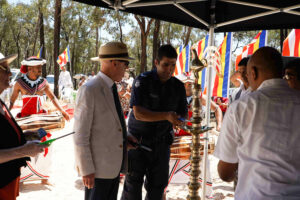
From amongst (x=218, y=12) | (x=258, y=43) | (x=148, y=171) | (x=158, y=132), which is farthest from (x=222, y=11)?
(x=258, y=43)

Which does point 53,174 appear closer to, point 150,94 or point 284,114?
point 150,94

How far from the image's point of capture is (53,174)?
5406 millimetres

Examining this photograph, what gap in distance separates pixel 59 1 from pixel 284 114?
18688 mm

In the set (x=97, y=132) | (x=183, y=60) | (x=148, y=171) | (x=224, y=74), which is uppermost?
(x=183, y=60)

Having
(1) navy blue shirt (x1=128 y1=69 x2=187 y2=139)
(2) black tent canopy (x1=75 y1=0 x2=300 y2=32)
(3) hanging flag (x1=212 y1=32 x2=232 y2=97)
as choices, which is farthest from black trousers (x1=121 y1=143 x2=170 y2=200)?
(3) hanging flag (x1=212 y1=32 x2=232 y2=97)

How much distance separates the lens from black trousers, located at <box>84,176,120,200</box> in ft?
7.85

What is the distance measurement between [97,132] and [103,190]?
520mm

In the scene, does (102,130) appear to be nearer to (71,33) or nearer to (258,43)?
(258,43)

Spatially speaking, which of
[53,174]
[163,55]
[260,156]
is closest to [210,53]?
[163,55]

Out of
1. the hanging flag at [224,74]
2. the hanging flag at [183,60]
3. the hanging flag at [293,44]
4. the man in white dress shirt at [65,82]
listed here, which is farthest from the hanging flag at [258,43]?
the man in white dress shirt at [65,82]

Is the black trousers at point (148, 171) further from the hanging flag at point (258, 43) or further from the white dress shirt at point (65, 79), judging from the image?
the white dress shirt at point (65, 79)

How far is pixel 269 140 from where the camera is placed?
1.49 meters

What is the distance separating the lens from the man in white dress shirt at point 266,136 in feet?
4.87

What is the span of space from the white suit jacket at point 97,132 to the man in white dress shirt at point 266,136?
106cm
